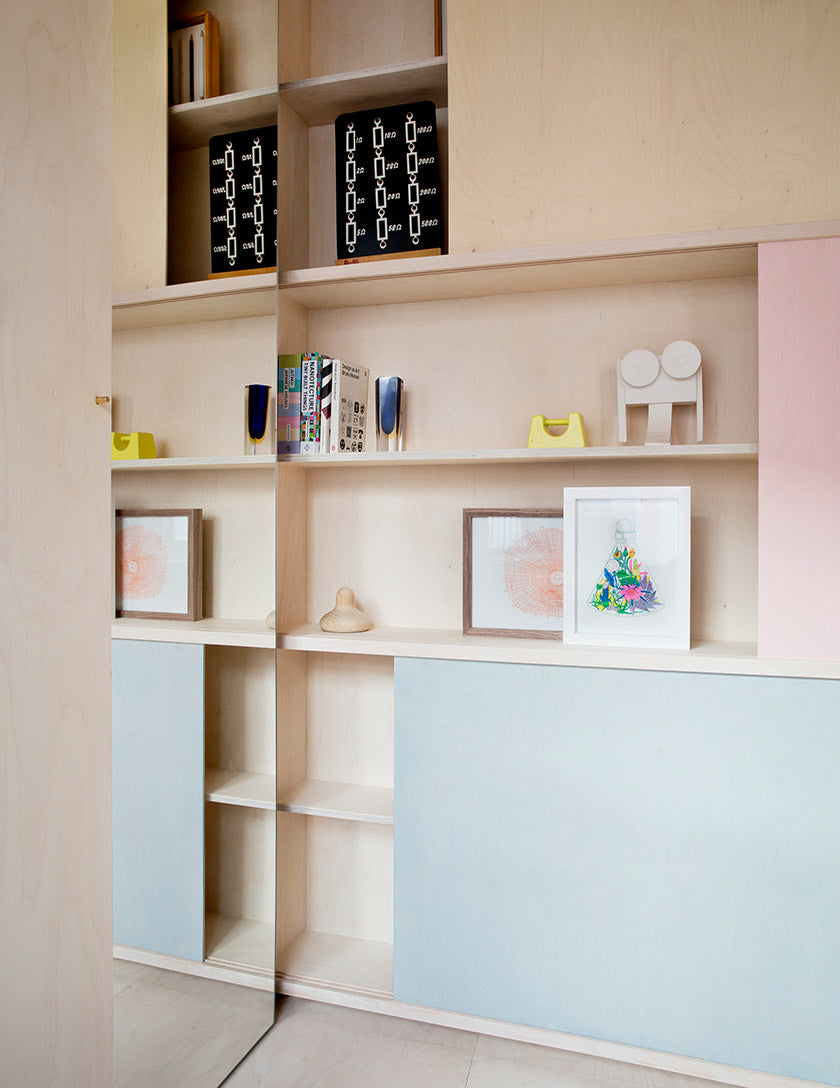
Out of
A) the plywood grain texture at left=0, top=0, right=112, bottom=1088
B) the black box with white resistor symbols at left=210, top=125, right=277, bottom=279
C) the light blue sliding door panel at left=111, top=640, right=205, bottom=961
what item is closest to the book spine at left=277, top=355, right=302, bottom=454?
the black box with white resistor symbols at left=210, top=125, right=277, bottom=279

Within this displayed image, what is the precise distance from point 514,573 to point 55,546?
3.66 feet

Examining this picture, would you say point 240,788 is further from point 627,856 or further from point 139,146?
point 139,146

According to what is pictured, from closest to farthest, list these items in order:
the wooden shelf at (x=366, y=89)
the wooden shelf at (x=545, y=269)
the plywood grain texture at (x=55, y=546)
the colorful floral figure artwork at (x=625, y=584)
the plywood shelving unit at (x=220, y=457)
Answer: the plywood grain texture at (x=55, y=546), the plywood shelving unit at (x=220, y=457), the wooden shelf at (x=545, y=269), the colorful floral figure artwork at (x=625, y=584), the wooden shelf at (x=366, y=89)

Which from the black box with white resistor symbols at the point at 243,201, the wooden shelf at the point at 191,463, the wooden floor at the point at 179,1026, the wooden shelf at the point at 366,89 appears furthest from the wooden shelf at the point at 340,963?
the wooden shelf at the point at 366,89

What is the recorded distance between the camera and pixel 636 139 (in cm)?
160

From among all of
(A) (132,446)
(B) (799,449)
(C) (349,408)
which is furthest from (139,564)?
(B) (799,449)

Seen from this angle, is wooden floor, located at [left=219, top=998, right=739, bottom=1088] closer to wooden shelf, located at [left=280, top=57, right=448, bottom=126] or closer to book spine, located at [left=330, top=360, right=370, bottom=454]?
book spine, located at [left=330, top=360, right=370, bottom=454]

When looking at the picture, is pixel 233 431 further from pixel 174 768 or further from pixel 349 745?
pixel 349 745

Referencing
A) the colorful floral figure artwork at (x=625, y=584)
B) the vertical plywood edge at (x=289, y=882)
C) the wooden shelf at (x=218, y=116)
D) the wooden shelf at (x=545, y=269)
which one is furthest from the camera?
the vertical plywood edge at (x=289, y=882)

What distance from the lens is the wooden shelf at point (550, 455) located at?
1590mm

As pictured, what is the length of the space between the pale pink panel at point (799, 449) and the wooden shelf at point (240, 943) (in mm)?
1288

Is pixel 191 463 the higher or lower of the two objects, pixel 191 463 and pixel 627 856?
the higher

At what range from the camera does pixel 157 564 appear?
1.36 meters

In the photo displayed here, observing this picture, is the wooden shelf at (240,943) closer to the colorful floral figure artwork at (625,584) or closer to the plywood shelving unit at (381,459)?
the plywood shelving unit at (381,459)
